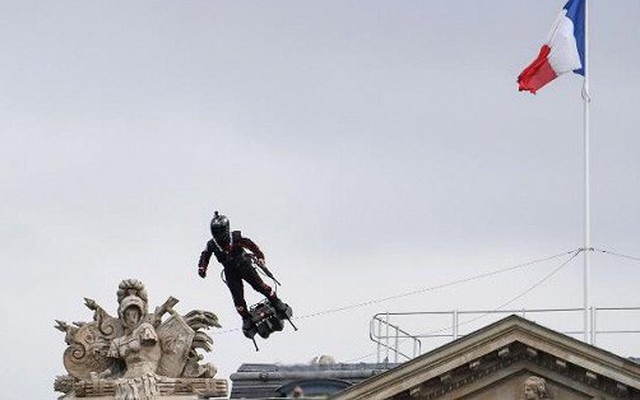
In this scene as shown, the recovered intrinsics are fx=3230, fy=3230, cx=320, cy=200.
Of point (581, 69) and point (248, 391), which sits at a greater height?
point (581, 69)

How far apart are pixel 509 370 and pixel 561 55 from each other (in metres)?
12.7

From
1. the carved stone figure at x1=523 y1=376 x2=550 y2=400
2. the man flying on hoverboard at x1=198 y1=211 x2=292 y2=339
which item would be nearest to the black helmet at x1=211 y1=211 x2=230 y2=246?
the man flying on hoverboard at x1=198 y1=211 x2=292 y2=339

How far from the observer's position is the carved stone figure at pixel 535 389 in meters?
83.6

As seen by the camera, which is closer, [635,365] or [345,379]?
[635,365]

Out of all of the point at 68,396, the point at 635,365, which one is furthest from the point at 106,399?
the point at 635,365

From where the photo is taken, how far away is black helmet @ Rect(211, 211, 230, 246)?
8994 centimetres

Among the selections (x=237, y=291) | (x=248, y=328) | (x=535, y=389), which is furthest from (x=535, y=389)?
(x=237, y=291)

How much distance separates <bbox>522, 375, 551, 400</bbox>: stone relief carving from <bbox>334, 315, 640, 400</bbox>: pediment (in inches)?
8.7

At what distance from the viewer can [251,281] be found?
298 feet

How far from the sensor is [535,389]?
83.6 m

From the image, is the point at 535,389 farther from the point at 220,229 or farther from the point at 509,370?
the point at 220,229

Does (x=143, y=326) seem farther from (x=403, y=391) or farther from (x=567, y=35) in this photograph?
(x=567, y=35)

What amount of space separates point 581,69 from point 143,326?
15.0 metres

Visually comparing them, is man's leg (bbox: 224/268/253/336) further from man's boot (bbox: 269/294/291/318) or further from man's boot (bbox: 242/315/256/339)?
man's boot (bbox: 269/294/291/318)
